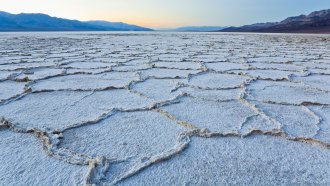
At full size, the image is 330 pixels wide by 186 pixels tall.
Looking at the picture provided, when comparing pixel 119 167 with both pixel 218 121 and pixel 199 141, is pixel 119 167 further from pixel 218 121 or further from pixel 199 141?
pixel 218 121

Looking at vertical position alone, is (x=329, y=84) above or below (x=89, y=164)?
below

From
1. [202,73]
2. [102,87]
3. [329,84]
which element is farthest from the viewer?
[202,73]

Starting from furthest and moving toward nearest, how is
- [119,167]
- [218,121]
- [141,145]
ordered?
[218,121] → [141,145] → [119,167]

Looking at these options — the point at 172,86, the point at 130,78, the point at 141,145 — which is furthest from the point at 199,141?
the point at 130,78

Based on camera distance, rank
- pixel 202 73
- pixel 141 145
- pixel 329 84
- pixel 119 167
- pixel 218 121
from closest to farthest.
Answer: pixel 119 167 < pixel 141 145 < pixel 218 121 < pixel 329 84 < pixel 202 73

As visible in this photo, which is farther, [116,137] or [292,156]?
[116,137]

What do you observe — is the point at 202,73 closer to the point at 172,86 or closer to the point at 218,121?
the point at 172,86

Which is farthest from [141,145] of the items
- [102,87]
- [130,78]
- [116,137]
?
[130,78]

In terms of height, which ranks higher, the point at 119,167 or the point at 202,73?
the point at 119,167

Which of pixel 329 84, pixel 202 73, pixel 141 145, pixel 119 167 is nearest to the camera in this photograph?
pixel 119 167
